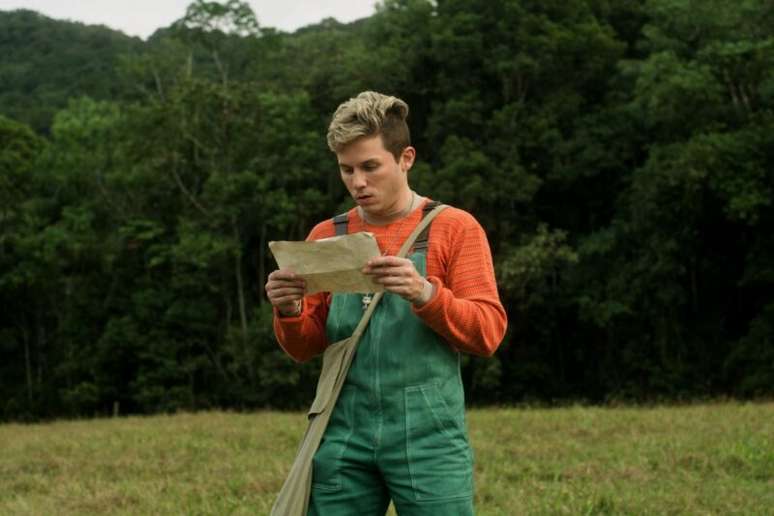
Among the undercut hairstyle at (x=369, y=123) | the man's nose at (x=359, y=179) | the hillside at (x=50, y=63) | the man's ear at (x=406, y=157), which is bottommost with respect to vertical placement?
the man's nose at (x=359, y=179)

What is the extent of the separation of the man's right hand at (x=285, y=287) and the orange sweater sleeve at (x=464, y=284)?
1.11 ft

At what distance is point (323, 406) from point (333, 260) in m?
0.48

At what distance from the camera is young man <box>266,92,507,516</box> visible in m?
3.04

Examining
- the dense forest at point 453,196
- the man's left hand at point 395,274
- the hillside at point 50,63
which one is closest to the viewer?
the man's left hand at point 395,274

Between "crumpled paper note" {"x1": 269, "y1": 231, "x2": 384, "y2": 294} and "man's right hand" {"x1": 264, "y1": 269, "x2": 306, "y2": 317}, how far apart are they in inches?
0.9

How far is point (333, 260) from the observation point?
9.45 ft

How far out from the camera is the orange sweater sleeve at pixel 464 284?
295cm

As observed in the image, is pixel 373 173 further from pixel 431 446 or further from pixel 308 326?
pixel 431 446

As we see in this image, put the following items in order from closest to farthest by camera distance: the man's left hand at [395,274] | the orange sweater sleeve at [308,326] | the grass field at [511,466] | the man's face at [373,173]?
the man's left hand at [395,274] → the man's face at [373,173] → the orange sweater sleeve at [308,326] → the grass field at [511,466]

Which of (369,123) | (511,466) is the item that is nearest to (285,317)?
(369,123)

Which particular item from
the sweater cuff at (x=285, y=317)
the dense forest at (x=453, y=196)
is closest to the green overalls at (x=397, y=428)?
the sweater cuff at (x=285, y=317)

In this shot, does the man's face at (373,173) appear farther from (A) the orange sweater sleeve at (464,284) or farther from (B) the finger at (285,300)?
(B) the finger at (285,300)

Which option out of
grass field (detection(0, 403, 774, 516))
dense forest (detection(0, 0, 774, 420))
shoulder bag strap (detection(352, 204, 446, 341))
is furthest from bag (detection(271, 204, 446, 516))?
dense forest (detection(0, 0, 774, 420))

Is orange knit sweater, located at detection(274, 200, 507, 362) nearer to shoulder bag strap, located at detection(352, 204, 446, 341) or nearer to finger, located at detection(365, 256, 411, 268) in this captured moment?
shoulder bag strap, located at detection(352, 204, 446, 341)
